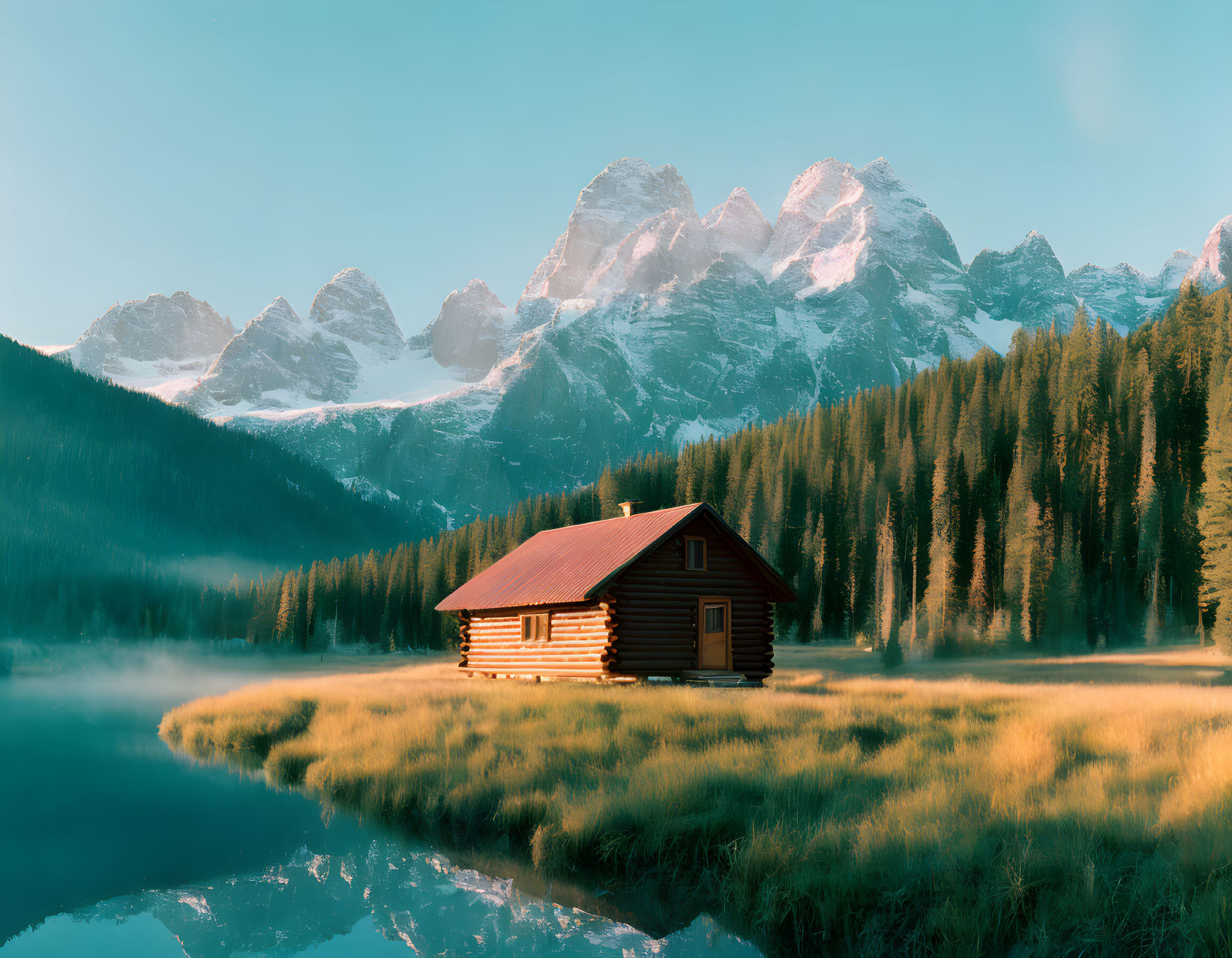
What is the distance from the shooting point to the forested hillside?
414ft

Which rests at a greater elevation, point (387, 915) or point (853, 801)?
point (853, 801)

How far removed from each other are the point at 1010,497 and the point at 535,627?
1447 inches

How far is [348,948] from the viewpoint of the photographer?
8.62 metres

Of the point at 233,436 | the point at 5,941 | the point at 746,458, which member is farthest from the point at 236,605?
the point at 5,941

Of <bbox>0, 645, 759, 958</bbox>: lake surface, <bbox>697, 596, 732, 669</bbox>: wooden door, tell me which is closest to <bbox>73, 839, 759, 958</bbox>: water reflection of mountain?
<bbox>0, 645, 759, 958</bbox>: lake surface

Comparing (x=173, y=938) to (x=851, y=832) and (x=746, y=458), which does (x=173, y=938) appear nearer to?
(x=851, y=832)

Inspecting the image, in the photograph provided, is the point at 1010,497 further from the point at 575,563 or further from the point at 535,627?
the point at 535,627

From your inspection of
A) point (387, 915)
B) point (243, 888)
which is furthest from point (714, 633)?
point (387, 915)

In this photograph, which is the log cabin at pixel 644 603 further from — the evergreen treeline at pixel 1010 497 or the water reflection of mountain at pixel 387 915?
the evergreen treeline at pixel 1010 497

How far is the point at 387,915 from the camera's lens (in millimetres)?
9258

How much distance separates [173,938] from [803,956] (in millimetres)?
6667

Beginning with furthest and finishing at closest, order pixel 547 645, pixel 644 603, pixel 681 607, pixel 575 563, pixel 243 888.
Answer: pixel 547 645, pixel 575 563, pixel 681 607, pixel 644 603, pixel 243 888

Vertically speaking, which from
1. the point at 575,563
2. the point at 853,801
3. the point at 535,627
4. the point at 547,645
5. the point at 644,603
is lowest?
the point at 853,801

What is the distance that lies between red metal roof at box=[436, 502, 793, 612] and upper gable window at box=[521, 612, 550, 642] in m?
1.27
